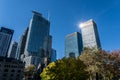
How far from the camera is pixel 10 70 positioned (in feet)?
277

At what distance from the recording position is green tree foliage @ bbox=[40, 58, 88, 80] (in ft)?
135

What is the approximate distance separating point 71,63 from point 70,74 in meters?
3.73

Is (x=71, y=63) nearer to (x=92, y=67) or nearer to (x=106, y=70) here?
(x=92, y=67)

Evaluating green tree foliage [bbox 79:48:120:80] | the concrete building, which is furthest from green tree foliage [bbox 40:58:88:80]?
the concrete building

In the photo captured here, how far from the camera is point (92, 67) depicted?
43.9 m

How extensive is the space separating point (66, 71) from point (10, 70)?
54.8m

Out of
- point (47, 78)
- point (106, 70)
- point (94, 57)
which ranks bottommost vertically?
point (47, 78)

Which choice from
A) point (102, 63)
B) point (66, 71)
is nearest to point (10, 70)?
point (66, 71)

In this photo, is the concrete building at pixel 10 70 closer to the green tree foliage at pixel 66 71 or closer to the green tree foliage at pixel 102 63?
the green tree foliage at pixel 66 71

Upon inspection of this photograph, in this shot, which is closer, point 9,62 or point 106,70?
point 106,70

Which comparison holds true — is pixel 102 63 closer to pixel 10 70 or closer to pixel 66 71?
pixel 66 71

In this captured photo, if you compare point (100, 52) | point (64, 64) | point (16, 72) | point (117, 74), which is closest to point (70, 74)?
point (64, 64)

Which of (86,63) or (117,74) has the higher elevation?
(86,63)

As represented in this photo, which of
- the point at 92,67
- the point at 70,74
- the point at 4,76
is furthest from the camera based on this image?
the point at 4,76
